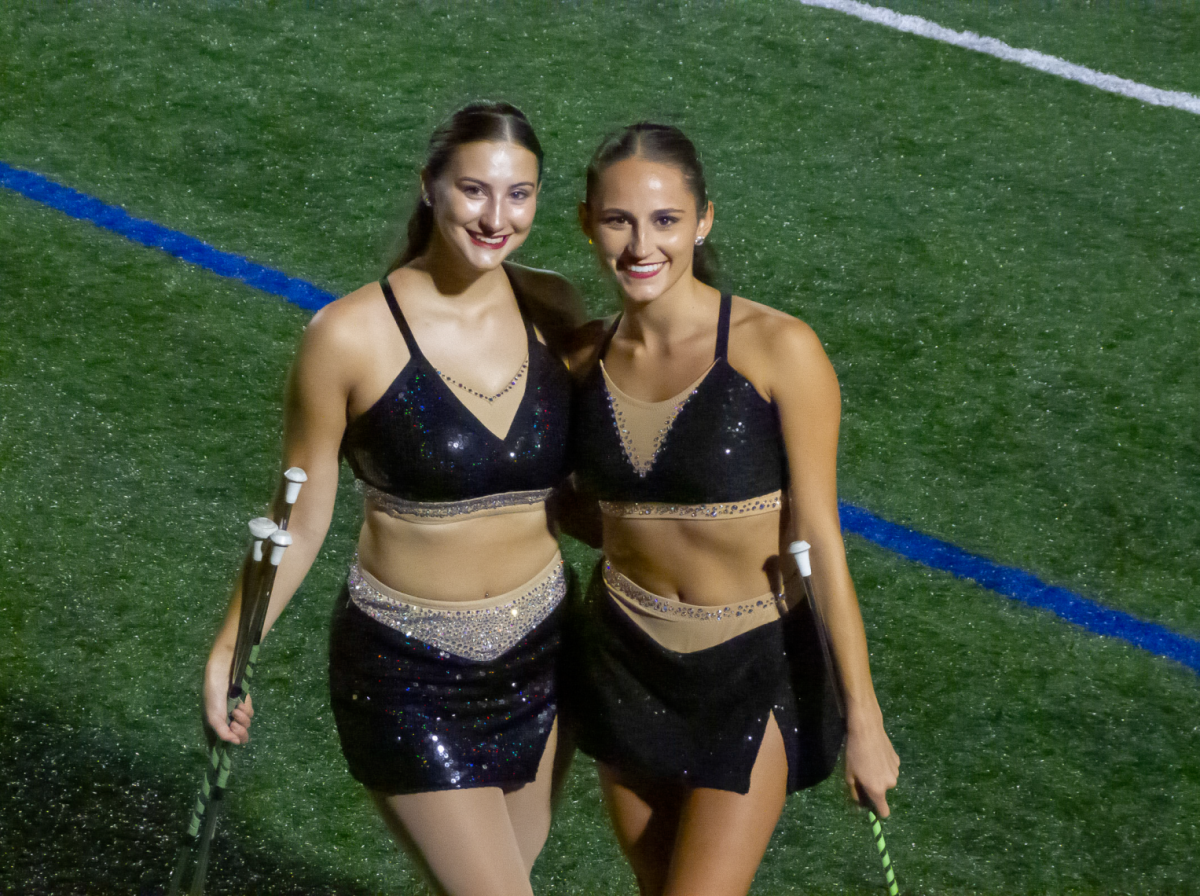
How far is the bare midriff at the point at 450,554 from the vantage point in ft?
8.96

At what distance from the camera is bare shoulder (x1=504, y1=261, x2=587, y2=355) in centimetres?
288

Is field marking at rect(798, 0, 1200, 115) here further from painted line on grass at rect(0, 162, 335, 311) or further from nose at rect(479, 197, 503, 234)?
nose at rect(479, 197, 503, 234)

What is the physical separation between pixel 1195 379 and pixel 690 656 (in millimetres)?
3631

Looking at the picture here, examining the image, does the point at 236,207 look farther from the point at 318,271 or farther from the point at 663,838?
the point at 663,838

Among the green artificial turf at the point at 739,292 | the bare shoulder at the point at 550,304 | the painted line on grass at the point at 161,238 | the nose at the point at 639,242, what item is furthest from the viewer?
the painted line on grass at the point at 161,238

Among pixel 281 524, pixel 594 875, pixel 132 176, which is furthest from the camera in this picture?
pixel 132 176

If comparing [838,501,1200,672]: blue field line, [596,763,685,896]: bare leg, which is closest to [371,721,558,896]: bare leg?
[596,763,685,896]: bare leg

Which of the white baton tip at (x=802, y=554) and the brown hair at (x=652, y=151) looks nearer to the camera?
the white baton tip at (x=802, y=554)

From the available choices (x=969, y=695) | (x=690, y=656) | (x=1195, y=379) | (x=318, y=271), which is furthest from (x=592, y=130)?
(x=690, y=656)

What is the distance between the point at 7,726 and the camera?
4.12 metres

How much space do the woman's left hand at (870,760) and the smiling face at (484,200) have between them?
42.9 inches

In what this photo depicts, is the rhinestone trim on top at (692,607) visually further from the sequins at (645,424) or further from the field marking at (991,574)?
the field marking at (991,574)

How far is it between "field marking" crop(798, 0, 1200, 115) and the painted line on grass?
3.28 meters

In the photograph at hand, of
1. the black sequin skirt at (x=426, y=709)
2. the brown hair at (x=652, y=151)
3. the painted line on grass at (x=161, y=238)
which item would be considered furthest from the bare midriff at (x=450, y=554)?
the painted line on grass at (x=161, y=238)
